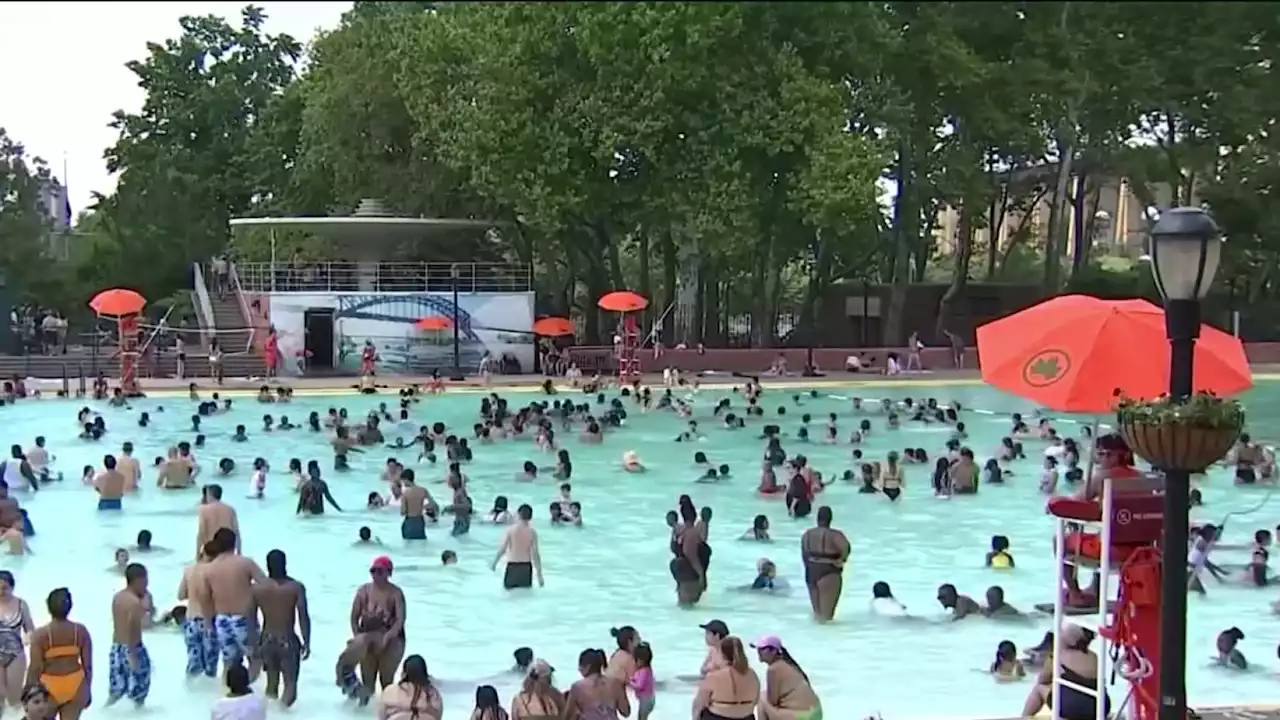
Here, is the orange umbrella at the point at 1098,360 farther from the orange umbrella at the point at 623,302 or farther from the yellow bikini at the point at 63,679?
the orange umbrella at the point at 623,302

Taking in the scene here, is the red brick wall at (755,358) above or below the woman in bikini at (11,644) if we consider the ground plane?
above

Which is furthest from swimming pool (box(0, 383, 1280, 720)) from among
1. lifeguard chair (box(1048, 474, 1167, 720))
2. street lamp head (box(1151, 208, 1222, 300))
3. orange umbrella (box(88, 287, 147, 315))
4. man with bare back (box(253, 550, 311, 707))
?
orange umbrella (box(88, 287, 147, 315))

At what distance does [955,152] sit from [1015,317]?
115 ft

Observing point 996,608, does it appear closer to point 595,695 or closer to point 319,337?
point 595,695

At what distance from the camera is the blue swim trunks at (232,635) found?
9.35 metres

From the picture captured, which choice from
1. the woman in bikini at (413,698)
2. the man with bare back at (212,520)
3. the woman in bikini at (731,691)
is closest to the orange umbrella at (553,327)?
the man with bare back at (212,520)

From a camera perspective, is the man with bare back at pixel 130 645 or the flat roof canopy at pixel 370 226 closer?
the man with bare back at pixel 130 645

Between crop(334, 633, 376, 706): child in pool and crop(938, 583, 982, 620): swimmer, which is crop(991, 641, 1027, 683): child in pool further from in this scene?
crop(334, 633, 376, 706): child in pool

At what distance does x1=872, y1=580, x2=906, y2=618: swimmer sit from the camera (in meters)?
13.6

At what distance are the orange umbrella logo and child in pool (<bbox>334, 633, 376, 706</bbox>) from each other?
188 inches

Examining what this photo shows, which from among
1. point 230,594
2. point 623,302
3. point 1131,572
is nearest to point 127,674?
point 230,594

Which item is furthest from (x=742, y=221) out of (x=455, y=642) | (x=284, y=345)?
(x=455, y=642)

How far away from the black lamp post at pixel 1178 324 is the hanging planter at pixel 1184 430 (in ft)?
0.25

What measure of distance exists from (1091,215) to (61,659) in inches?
1773
